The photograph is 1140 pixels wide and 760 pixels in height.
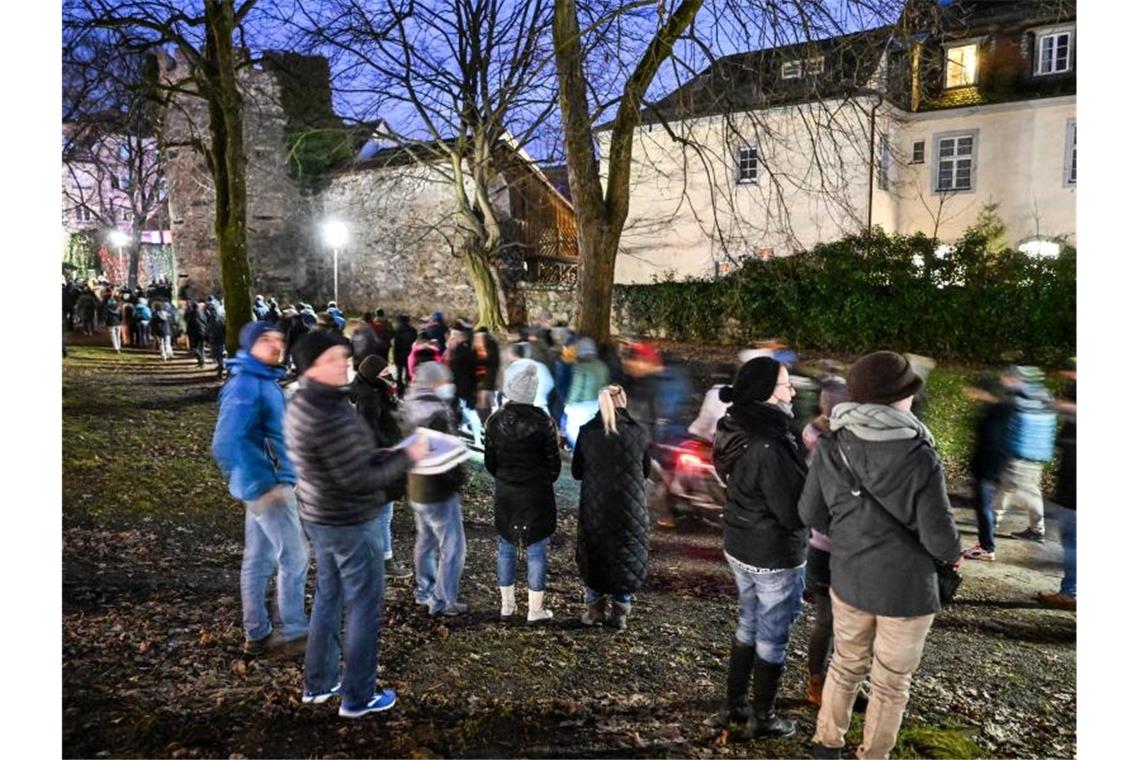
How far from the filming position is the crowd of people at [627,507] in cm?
308

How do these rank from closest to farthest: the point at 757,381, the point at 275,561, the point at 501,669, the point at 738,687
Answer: the point at 757,381 → the point at 738,687 → the point at 501,669 → the point at 275,561

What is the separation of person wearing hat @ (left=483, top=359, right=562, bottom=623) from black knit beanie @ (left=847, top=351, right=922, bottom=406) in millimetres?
1809

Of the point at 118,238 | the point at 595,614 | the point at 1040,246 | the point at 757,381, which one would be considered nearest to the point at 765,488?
the point at 757,381

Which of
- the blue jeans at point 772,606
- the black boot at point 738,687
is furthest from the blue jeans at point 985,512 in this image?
the black boot at point 738,687

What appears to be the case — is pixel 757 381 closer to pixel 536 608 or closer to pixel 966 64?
pixel 536 608

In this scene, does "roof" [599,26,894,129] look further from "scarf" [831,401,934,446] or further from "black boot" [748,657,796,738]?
"black boot" [748,657,796,738]

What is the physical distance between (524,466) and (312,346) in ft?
4.85

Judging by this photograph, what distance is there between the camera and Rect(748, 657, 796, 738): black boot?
3512 mm

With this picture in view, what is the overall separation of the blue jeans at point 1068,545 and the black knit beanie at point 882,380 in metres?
2.53

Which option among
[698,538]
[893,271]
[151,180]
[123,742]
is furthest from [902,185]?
[151,180]

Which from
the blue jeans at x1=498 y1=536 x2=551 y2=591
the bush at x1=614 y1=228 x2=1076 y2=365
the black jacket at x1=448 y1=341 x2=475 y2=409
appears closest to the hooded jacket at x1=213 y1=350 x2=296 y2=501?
the blue jeans at x1=498 y1=536 x2=551 y2=591

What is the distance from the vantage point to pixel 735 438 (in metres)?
3.56

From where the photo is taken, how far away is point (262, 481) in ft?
13.3

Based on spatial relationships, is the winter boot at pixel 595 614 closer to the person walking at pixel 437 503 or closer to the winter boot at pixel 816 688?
the person walking at pixel 437 503
